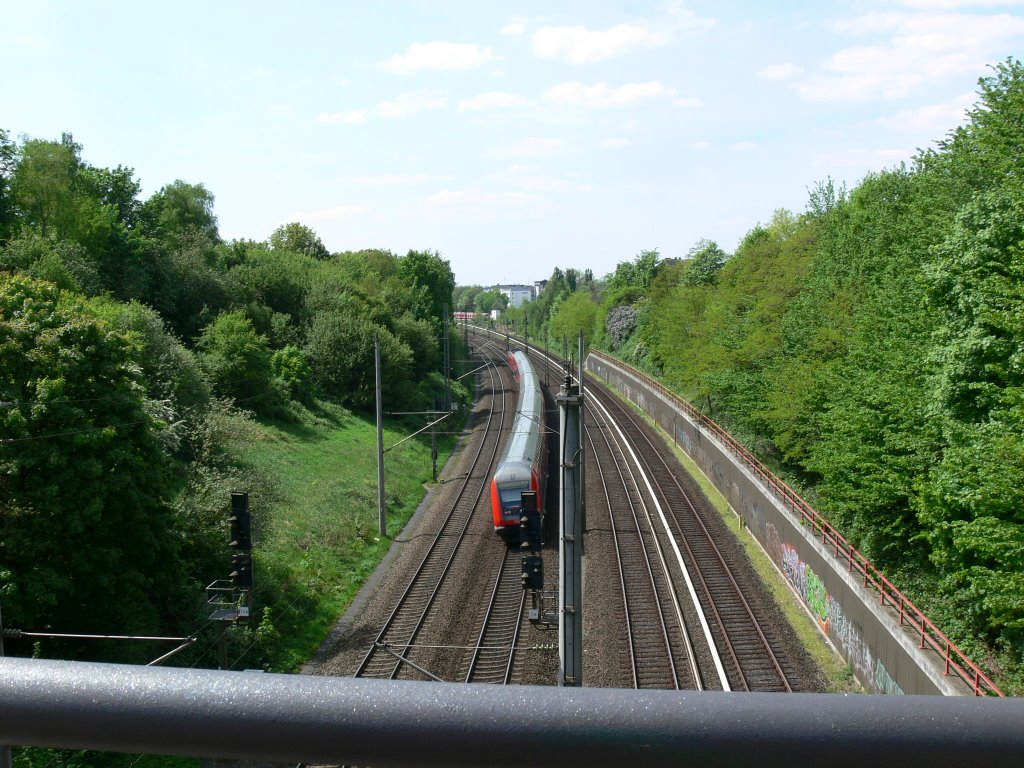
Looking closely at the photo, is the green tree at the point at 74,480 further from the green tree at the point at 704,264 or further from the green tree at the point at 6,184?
the green tree at the point at 704,264

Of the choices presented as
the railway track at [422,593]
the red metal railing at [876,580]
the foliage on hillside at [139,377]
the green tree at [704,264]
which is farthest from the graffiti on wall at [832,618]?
the green tree at [704,264]

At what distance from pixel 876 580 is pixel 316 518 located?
18.4m

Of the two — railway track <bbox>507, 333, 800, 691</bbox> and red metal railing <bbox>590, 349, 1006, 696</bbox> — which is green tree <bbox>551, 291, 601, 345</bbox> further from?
railway track <bbox>507, 333, 800, 691</bbox>

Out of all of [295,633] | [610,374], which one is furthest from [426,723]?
[610,374]

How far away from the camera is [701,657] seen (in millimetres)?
20641

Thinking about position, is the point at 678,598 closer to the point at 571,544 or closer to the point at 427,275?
the point at 571,544

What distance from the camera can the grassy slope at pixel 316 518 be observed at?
73.7 feet

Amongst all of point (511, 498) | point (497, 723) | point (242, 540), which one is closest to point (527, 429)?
point (511, 498)

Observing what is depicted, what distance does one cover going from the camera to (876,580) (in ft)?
67.0

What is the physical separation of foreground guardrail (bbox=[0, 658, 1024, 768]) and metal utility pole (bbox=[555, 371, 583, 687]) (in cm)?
1327

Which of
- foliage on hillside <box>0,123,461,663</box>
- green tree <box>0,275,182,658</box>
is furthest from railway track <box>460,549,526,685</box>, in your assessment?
green tree <box>0,275,182,658</box>

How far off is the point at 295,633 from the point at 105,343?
906cm

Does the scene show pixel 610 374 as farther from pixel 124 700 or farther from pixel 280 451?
pixel 124 700

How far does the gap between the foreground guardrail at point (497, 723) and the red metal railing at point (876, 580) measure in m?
12.8
